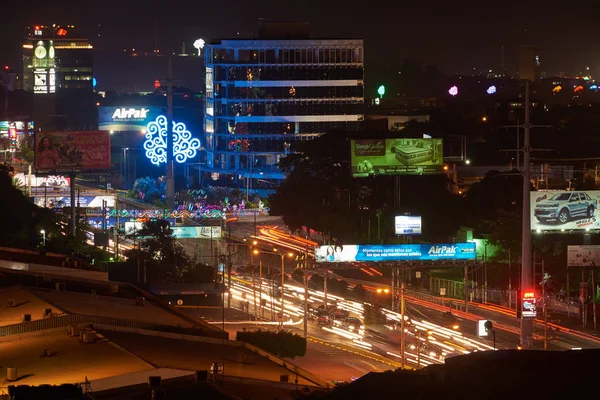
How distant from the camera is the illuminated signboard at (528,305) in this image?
45656mm

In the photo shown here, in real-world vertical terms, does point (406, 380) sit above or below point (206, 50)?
below

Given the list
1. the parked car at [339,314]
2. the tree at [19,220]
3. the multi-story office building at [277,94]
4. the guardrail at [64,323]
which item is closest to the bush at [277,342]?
the guardrail at [64,323]

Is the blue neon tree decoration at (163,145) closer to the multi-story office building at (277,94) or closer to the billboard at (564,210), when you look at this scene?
the multi-story office building at (277,94)

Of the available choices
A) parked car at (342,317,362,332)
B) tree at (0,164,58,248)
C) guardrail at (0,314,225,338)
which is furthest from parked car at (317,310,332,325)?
guardrail at (0,314,225,338)

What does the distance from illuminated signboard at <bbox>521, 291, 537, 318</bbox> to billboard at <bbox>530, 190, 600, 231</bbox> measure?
1143 cm

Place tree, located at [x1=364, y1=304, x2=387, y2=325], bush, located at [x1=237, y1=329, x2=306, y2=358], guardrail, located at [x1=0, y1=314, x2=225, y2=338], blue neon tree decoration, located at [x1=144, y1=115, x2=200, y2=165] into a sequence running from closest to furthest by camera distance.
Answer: guardrail, located at [x1=0, y1=314, x2=225, y2=338]
bush, located at [x1=237, y1=329, x2=306, y2=358]
tree, located at [x1=364, y1=304, x2=387, y2=325]
blue neon tree decoration, located at [x1=144, y1=115, x2=200, y2=165]

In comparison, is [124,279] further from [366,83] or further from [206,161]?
[366,83]

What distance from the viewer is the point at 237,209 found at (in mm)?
101312

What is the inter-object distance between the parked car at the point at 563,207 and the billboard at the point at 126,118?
316 feet

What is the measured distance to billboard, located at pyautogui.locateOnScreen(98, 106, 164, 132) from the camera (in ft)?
487

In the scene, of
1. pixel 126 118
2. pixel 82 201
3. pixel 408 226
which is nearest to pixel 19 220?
pixel 408 226

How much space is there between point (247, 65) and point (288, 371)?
8984 centimetres

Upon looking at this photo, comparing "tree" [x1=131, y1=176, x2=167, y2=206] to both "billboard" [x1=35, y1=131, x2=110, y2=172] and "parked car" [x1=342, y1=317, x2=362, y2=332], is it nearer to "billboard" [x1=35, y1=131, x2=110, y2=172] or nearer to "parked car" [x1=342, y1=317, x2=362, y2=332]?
"billboard" [x1=35, y1=131, x2=110, y2=172]

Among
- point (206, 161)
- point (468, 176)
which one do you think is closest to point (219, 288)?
point (468, 176)
